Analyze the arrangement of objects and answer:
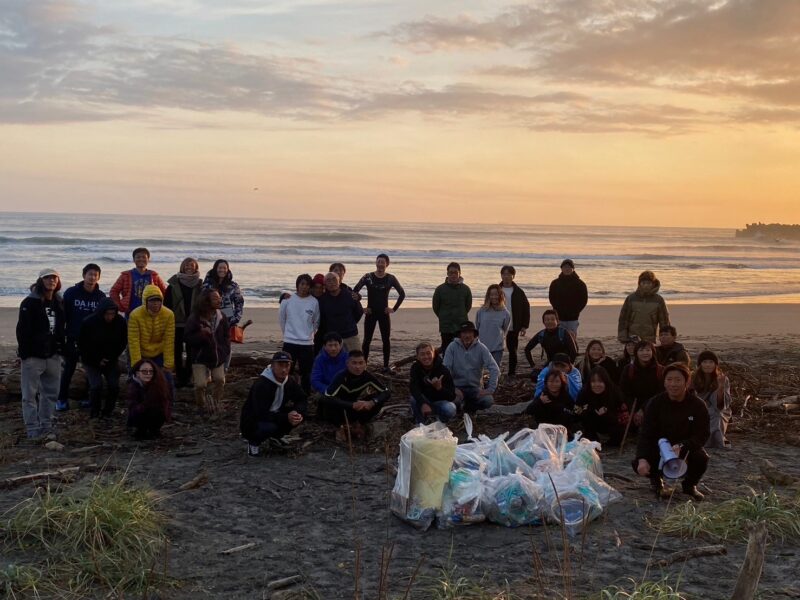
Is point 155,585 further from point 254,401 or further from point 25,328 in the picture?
point 25,328

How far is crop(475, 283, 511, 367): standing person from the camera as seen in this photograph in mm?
10398

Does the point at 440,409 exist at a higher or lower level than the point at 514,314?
lower

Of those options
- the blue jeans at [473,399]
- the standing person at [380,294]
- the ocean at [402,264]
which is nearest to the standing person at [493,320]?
the standing person at [380,294]

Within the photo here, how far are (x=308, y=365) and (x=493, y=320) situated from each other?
236 centimetres

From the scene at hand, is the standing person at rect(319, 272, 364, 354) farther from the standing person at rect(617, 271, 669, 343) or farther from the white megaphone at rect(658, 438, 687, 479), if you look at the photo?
the white megaphone at rect(658, 438, 687, 479)

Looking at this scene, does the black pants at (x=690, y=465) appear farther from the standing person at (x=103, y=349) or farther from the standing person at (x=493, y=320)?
the standing person at (x=103, y=349)

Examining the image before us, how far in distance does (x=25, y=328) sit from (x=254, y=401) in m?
2.29

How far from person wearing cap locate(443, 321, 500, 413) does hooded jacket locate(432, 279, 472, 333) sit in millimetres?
1661

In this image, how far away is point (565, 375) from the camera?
27.7 ft

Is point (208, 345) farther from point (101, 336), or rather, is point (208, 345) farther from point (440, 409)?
point (440, 409)

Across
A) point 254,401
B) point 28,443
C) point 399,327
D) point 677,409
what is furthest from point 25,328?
point 399,327

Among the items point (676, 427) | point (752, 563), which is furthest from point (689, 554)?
point (752, 563)

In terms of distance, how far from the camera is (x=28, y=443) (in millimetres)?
8039

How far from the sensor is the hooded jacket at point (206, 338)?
9000 millimetres
